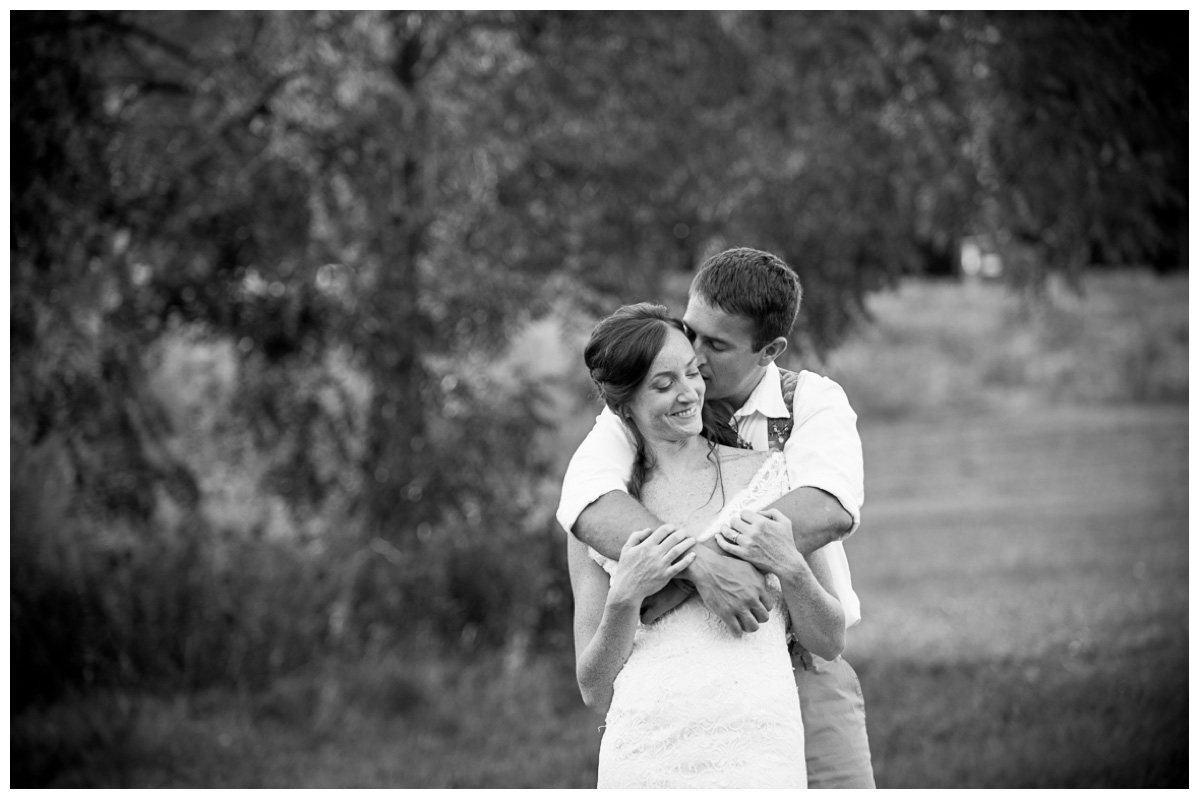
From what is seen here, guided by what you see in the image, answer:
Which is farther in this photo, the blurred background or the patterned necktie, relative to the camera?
the blurred background

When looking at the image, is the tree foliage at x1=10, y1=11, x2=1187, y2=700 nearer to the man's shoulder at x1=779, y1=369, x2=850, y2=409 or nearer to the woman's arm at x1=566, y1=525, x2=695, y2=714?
the man's shoulder at x1=779, y1=369, x2=850, y2=409

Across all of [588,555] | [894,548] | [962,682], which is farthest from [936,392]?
[588,555]

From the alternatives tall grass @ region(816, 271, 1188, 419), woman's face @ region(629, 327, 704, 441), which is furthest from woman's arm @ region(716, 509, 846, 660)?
tall grass @ region(816, 271, 1188, 419)

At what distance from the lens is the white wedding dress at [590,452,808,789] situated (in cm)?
207

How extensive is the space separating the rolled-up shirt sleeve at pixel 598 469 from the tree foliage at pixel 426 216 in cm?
289

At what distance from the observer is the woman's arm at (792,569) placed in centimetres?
203

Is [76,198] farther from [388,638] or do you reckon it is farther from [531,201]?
[388,638]

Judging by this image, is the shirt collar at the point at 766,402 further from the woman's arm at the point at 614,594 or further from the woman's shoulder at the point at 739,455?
the woman's arm at the point at 614,594

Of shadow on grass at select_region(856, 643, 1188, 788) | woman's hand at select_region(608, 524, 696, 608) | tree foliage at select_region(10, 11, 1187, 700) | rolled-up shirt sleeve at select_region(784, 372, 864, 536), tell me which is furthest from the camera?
tree foliage at select_region(10, 11, 1187, 700)

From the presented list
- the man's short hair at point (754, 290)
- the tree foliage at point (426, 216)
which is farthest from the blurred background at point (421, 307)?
the man's short hair at point (754, 290)

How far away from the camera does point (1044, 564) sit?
27.0 feet

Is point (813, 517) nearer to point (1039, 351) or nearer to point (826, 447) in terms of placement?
point (826, 447)

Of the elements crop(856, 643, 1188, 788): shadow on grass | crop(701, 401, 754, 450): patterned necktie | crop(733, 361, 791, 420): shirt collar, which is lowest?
crop(856, 643, 1188, 788): shadow on grass

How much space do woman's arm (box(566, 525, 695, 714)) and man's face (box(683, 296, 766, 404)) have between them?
351 millimetres
